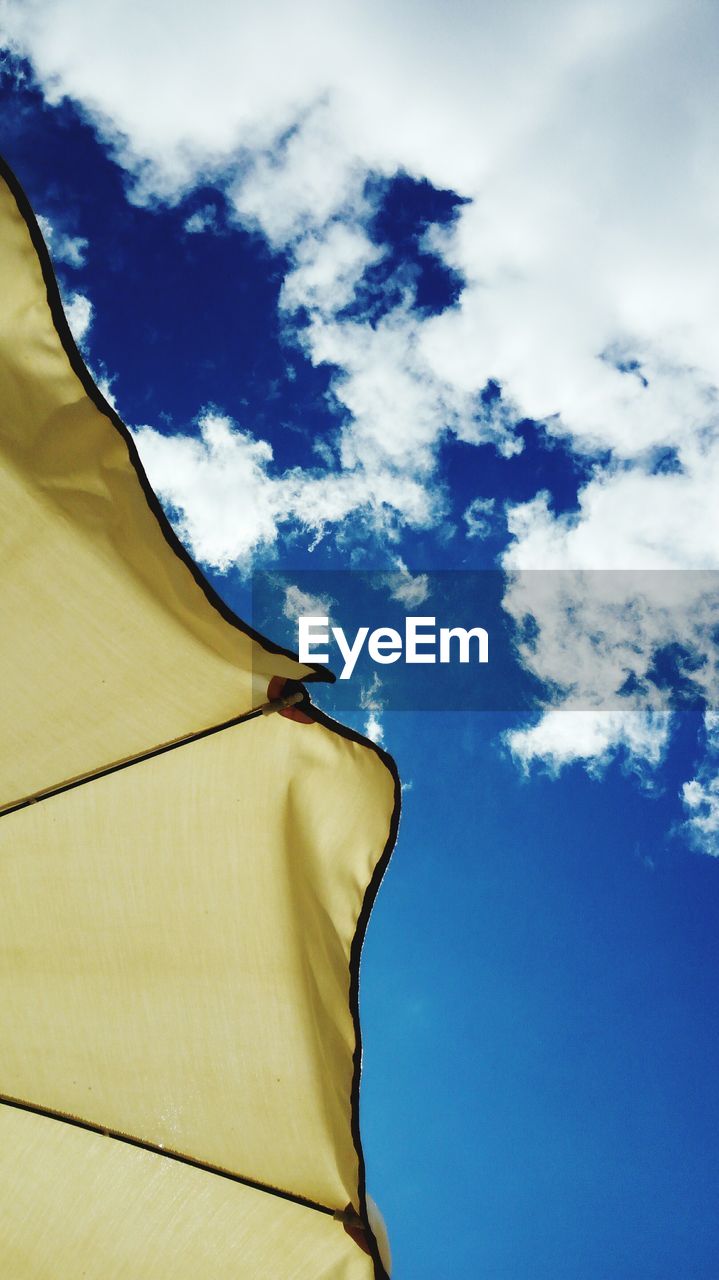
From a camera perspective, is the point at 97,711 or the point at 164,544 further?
the point at 97,711

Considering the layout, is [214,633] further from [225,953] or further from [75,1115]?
[75,1115]

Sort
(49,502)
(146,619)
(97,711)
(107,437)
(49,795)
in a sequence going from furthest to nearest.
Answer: (49,795), (97,711), (146,619), (49,502), (107,437)

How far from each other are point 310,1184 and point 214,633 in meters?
1.67

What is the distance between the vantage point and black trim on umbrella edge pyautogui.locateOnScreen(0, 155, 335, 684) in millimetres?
1457

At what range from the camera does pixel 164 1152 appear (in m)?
2.18

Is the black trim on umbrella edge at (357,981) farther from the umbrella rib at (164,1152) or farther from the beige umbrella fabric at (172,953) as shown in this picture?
the umbrella rib at (164,1152)

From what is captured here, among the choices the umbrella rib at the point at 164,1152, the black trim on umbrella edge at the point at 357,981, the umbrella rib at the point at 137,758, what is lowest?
the umbrella rib at the point at 164,1152

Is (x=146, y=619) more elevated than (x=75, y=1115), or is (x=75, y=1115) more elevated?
(x=146, y=619)

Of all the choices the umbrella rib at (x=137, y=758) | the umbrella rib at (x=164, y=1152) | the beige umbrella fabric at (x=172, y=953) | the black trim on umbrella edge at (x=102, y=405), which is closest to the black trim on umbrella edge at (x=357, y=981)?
the beige umbrella fabric at (x=172, y=953)

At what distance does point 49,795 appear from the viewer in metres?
2.20

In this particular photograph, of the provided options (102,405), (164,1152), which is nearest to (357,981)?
(164,1152)

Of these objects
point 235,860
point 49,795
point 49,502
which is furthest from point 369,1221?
point 49,502

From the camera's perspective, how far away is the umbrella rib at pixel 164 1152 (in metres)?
2.13

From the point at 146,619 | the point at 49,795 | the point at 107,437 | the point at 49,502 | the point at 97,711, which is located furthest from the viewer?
the point at 49,795
